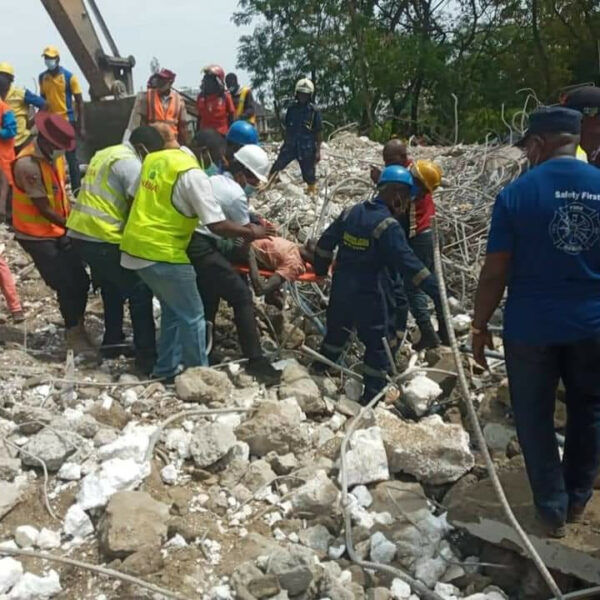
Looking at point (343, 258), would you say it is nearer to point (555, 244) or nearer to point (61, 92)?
point (555, 244)

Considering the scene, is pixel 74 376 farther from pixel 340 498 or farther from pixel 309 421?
pixel 340 498

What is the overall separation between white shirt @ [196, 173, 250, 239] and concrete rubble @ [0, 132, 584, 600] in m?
0.91

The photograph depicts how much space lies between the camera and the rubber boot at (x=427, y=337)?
584 cm

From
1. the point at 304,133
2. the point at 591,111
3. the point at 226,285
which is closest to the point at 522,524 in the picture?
the point at 591,111

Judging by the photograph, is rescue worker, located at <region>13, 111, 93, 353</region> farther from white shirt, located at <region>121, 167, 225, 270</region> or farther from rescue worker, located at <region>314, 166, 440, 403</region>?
rescue worker, located at <region>314, 166, 440, 403</region>

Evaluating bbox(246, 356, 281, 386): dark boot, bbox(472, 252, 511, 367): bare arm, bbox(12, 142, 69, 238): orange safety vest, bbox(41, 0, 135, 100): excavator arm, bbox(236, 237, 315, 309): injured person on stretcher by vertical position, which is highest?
bbox(41, 0, 135, 100): excavator arm

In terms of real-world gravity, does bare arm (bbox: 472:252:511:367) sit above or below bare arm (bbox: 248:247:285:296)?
above

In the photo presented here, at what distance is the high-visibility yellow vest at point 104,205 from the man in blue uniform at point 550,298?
2.60m

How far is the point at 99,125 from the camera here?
1010 cm

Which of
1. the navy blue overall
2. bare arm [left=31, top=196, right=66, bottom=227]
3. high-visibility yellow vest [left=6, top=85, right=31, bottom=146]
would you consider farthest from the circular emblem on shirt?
high-visibility yellow vest [left=6, top=85, right=31, bottom=146]

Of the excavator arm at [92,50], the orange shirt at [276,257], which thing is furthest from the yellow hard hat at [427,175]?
the excavator arm at [92,50]

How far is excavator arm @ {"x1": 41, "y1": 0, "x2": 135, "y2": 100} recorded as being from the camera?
Result: 9.43 m

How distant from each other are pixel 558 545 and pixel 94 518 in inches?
77.2

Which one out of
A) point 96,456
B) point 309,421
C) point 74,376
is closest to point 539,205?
point 309,421
